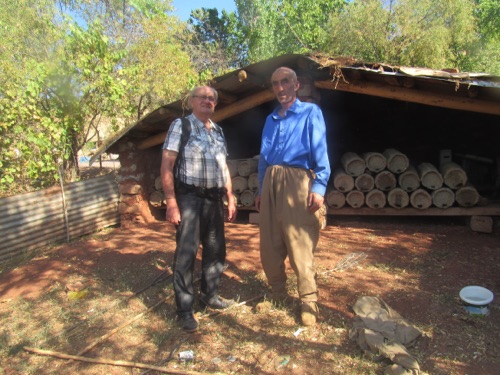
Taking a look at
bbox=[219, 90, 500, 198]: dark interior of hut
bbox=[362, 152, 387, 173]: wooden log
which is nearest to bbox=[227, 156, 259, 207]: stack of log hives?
bbox=[219, 90, 500, 198]: dark interior of hut

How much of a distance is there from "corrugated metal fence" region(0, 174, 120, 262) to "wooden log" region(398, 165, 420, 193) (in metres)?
5.15

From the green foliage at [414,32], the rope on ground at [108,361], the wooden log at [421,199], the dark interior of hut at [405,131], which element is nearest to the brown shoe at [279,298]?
the rope on ground at [108,361]

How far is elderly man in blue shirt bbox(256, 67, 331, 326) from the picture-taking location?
10.0 feet

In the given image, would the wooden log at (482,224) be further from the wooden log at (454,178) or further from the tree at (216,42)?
the tree at (216,42)

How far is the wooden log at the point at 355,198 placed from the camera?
612cm

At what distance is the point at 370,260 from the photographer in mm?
4598

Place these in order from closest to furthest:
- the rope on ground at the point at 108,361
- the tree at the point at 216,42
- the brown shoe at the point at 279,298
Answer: the rope on ground at the point at 108,361 < the brown shoe at the point at 279,298 < the tree at the point at 216,42

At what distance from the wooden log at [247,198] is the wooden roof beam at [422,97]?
226 cm

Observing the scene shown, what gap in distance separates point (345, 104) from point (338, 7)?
66.5 feet

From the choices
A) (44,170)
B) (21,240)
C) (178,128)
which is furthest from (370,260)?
(44,170)

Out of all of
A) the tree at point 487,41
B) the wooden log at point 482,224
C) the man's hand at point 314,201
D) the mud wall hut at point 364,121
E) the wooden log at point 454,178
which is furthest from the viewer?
the tree at point 487,41

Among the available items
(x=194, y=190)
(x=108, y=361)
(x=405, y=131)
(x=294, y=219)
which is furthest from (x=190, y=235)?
(x=405, y=131)

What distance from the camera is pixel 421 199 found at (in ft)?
19.4

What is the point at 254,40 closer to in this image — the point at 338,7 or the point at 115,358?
the point at 338,7
